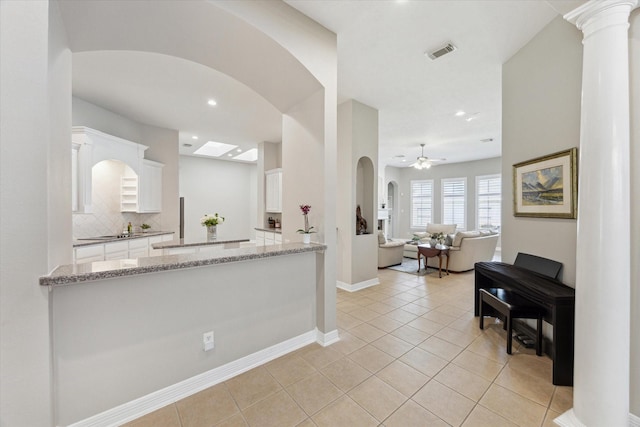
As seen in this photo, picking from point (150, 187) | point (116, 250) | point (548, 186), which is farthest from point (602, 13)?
point (150, 187)

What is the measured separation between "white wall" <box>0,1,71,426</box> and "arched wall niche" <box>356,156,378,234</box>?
3.82 m

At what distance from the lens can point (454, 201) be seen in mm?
9438

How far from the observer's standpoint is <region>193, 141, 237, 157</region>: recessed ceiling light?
263 inches

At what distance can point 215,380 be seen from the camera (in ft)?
6.51

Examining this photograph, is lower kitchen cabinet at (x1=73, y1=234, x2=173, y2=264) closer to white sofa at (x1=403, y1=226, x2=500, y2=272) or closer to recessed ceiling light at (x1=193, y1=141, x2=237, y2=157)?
recessed ceiling light at (x1=193, y1=141, x2=237, y2=157)

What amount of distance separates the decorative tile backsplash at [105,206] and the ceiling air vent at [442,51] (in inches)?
204

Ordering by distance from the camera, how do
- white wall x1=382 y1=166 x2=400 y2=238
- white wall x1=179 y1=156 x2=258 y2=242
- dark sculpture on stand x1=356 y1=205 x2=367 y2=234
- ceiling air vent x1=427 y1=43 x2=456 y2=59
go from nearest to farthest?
ceiling air vent x1=427 y1=43 x2=456 y2=59, dark sculpture on stand x1=356 y1=205 x2=367 y2=234, white wall x1=179 y1=156 x2=258 y2=242, white wall x1=382 y1=166 x2=400 y2=238

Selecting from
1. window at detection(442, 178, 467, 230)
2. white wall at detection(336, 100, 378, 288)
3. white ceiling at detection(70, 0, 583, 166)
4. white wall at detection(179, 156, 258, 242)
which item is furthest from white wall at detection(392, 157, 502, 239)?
white wall at detection(336, 100, 378, 288)

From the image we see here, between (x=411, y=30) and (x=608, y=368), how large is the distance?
3.05m

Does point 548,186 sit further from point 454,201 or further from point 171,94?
point 454,201

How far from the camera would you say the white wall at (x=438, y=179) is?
28.8 feet

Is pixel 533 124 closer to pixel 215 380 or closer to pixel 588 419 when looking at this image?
pixel 588 419

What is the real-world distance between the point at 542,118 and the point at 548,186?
0.70m

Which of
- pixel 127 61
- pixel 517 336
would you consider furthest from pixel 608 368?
pixel 127 61
